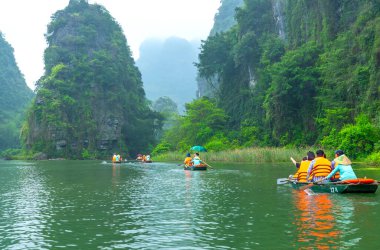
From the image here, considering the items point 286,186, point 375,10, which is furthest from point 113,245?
point 375,10

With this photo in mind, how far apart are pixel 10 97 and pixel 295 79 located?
3562 inches

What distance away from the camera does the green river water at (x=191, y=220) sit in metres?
7.73

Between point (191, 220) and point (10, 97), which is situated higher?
point (10, 97)

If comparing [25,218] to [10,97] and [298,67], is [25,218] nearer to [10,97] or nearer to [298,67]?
[298,67]

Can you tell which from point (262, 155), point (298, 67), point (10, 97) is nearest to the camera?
point (262, 155)

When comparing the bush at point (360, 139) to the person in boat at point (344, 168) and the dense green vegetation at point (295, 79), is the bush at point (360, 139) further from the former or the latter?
the person in boat at point (344, 168)

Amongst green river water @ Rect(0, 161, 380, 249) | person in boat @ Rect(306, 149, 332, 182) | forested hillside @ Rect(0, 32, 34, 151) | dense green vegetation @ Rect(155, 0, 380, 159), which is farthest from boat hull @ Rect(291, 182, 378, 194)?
forested hillside @ Rect(0, 32, 34, 151)

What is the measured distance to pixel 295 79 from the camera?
4134cm

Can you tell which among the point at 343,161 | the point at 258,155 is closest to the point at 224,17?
the point at 258,155

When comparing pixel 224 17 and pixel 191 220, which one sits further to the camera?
pixel 224 17

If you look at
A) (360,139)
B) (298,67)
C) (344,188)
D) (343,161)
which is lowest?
(344,188)

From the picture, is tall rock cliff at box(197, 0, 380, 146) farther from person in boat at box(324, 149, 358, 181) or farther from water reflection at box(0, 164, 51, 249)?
water reflection at box(0, 164, 51, 249)

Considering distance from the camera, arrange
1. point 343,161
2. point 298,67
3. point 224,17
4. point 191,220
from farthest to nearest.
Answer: point 224,17 < point 298,67 < point 343,161 < point 191,220

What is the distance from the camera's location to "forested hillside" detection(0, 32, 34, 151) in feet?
313
